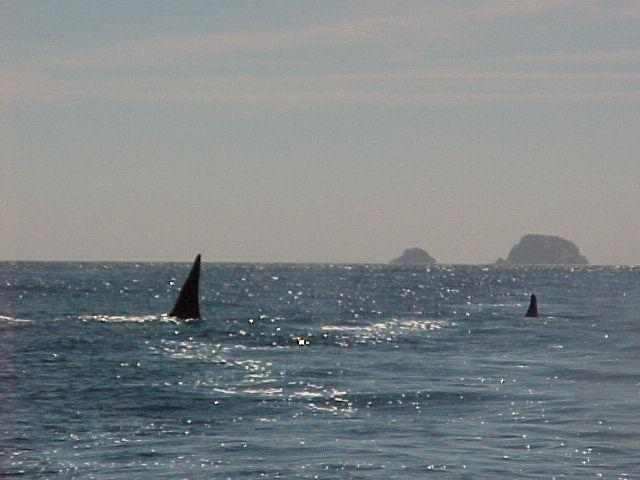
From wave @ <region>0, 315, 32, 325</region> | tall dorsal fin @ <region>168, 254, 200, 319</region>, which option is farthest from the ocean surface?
tall dorsal fin @ <region>168, 254, 200, 319</region>

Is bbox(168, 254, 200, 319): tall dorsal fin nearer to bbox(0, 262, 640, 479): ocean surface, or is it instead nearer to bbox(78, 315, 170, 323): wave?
bbox(78, 315, 170, 323): wave

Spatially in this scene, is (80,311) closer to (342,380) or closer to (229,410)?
(342,380)

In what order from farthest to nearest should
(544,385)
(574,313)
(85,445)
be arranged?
(574,313) → (544,385) → (85,445)

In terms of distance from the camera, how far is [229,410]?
21.6 meters

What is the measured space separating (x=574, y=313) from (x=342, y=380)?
40782mm

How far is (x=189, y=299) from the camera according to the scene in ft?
173

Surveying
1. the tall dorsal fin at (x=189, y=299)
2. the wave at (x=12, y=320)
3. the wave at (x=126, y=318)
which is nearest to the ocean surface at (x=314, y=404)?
the wave at (x=12, y=320)

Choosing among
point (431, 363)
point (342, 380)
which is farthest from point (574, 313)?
point (342, 380)

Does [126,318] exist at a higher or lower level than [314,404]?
lower

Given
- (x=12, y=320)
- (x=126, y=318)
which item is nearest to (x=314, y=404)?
(x=12, y=320)

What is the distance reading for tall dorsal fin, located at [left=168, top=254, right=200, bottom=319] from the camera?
49438 millimetres

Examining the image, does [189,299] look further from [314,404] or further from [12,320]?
[314,404]

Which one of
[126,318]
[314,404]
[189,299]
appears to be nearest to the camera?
[314,404]

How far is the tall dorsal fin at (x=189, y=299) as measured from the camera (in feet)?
162
